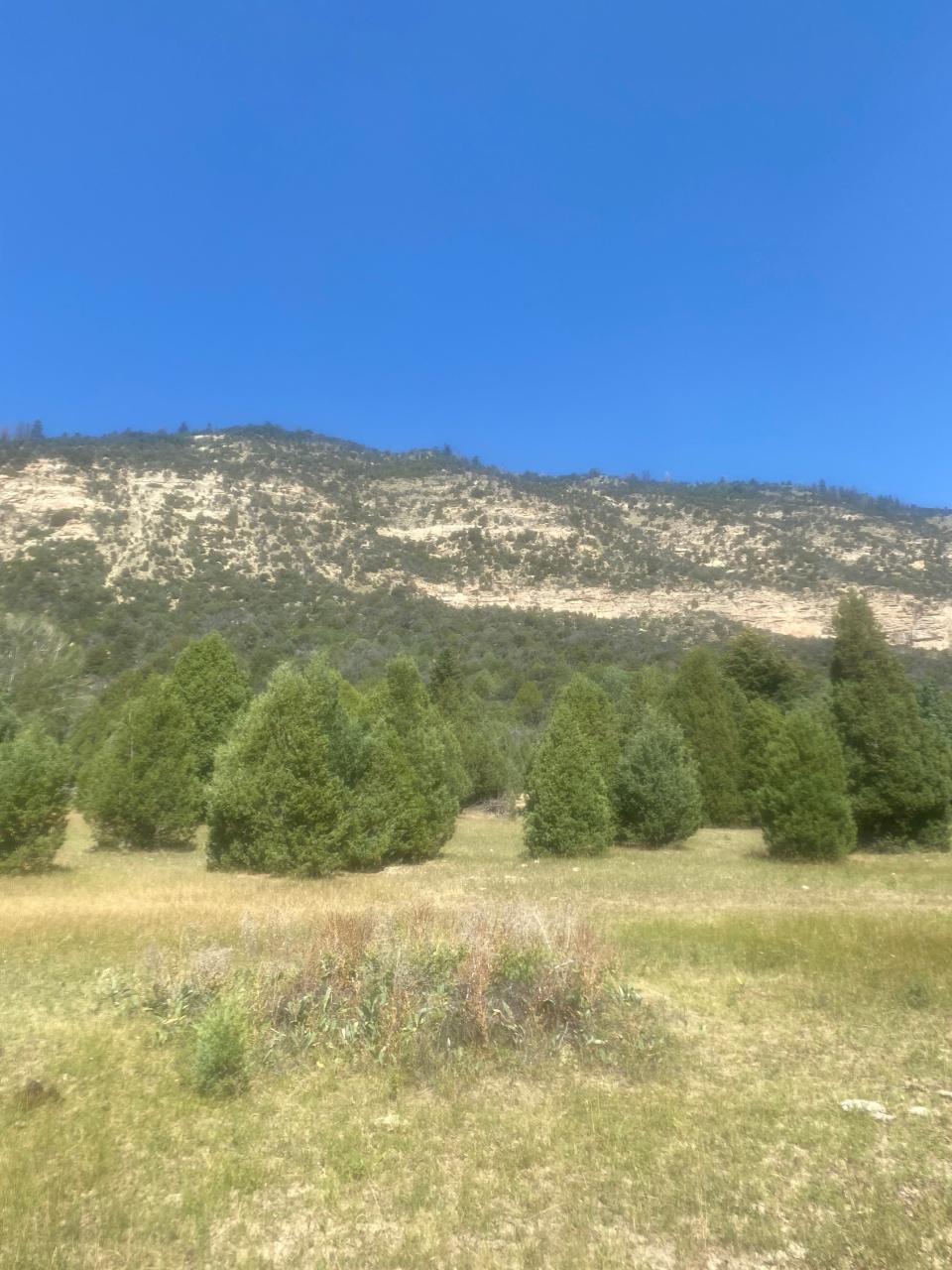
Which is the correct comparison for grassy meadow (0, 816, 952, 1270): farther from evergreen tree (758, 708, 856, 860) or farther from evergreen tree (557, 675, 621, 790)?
evergreen tree (557, 675, 621, 790)

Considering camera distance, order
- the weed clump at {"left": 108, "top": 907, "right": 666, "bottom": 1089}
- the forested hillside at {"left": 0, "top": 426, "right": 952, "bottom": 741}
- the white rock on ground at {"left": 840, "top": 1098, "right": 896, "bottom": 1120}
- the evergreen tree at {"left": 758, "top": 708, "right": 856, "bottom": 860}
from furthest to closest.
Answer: the forested hillside at {"left": 0, "top": 426, "right": 952, "bottom": 741} → the evergreen tree at {"left": 758, "top": 708, "right": 856, "bottom": 860} → the weed clump at {"left": 108, "top": 907, "right": 666, "bottom": 1089} → the white rock on ground at {"left": 840, "top": 1098, "right": 896, "bottom": 1120}

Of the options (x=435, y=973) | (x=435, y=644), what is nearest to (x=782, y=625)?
(x=435, y=644)

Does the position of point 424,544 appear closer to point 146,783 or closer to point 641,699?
point 641,699

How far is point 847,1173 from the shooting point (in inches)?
190

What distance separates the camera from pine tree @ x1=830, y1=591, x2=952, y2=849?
2173cm

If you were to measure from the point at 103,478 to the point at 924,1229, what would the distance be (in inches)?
3793

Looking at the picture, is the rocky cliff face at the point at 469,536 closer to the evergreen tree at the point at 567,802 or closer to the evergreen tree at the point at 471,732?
the evergreen tree at the point at 471,732

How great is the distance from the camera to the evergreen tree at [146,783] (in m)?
21.5

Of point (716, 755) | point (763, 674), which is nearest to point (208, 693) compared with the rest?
point (716, 755)

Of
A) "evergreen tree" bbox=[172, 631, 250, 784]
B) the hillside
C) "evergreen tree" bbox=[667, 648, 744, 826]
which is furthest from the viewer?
the hillside

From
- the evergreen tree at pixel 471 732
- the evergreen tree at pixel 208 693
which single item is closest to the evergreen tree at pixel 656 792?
the evergreen tree at pixel 471 732

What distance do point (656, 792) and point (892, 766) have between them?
268 inches

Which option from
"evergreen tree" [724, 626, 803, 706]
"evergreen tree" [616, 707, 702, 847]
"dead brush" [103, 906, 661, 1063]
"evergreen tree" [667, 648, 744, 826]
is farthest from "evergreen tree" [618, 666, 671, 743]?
"dead brush" [103, 906, 661, 1063]

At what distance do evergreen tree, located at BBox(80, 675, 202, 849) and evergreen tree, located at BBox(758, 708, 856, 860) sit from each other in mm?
16879
